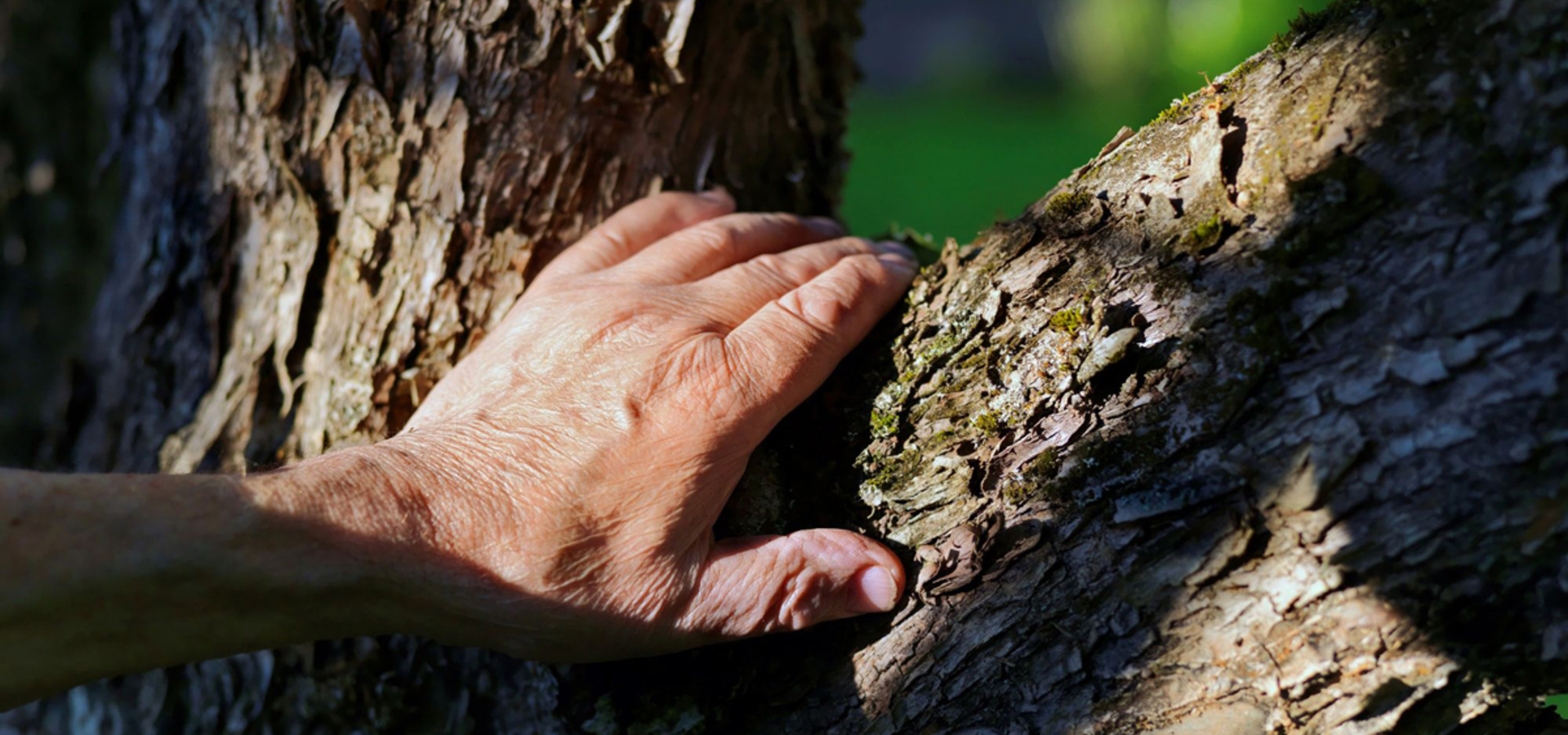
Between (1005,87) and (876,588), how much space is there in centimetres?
1274

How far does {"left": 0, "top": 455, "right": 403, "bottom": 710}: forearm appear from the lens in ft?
4.92

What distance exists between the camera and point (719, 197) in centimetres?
248

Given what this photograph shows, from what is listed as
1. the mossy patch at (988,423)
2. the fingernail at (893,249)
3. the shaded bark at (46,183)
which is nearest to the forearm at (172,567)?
the mossy patch at (988,423)

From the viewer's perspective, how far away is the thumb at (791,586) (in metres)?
1.73

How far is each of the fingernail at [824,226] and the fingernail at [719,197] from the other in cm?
21

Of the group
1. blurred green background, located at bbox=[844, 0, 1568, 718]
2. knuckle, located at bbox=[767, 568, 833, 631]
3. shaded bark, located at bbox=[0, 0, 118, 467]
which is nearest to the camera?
knuckle, located at bbox=[767, 568, 833, 631]

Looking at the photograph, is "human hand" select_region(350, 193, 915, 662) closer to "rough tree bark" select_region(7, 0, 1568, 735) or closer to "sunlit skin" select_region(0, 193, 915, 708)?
"sunlit skin" select_region(0, 193, 915, 708)

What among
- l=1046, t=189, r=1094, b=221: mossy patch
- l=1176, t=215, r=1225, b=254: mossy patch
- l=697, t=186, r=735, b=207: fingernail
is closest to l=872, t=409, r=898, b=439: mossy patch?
l=1046, t=189, r=1094, b=221: mossy patch

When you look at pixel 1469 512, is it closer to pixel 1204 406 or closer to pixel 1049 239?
pixel 1204 406

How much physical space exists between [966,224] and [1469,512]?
6.90 meters

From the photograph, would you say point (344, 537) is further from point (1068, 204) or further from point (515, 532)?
point (1068, 204)

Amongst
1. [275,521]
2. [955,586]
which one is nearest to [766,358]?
[955,586]

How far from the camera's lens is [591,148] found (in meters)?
2.37

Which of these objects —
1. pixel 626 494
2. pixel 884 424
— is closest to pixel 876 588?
pixel 884 424
